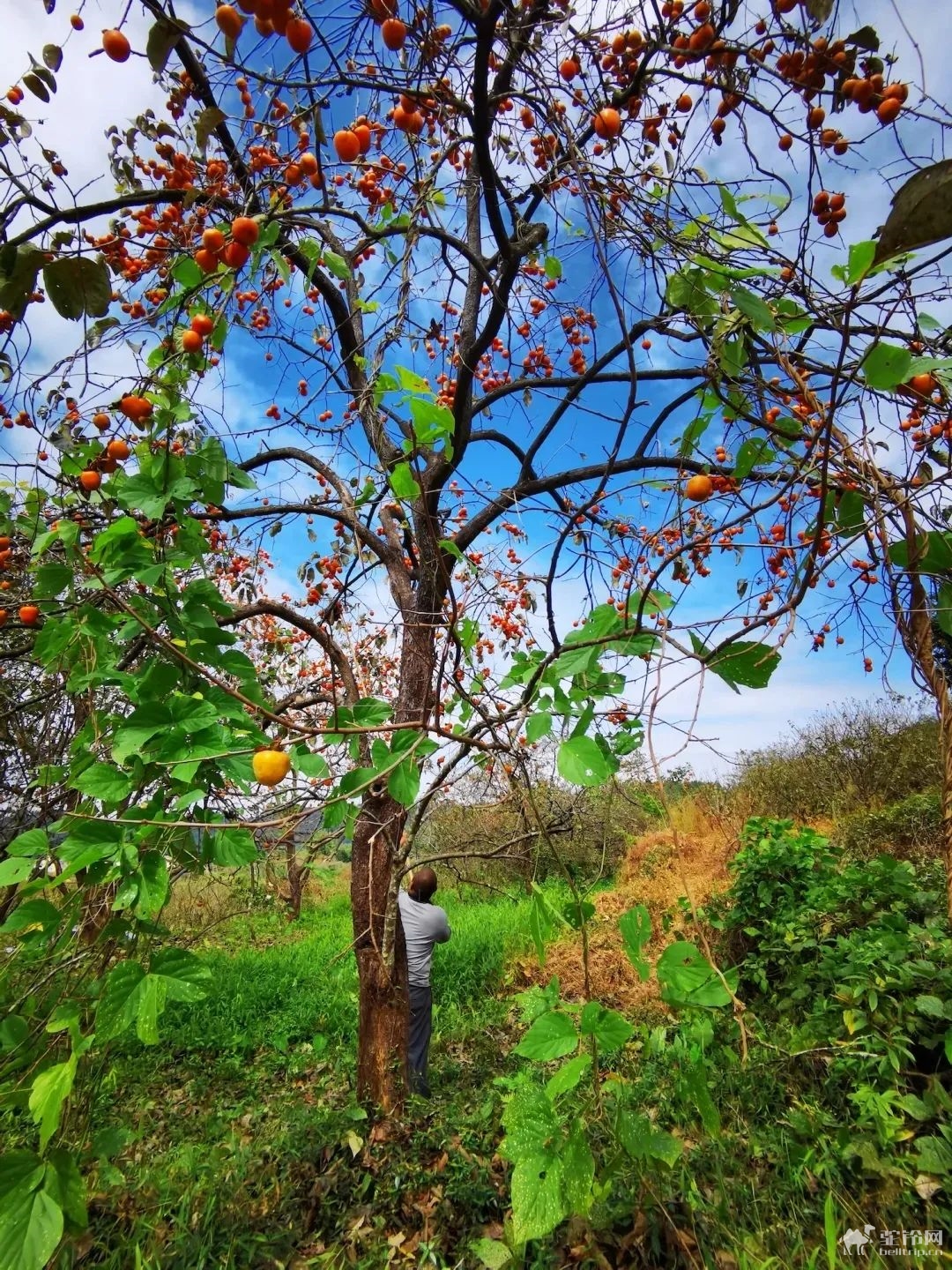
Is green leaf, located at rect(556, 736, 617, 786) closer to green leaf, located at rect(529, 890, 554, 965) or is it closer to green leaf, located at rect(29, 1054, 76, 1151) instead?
green leaf, located at rect(529, 890, 554, 965)

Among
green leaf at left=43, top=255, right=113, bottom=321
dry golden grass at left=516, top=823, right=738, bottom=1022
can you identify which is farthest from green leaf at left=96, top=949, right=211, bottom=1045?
dry golden grass at left=516, top=823, right=738, bottom=1022

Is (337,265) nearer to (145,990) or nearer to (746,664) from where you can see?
(746,664)

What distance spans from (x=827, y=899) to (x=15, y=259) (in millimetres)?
4470

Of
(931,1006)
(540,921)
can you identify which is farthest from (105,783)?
(931,1006)

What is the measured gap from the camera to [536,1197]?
110cm

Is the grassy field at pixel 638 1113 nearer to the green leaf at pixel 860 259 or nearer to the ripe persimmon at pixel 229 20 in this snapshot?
the green leaf at pixel 860 259

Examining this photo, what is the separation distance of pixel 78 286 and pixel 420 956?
3922mm

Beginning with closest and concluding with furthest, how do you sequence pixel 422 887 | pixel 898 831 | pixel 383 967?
pixel 383 967 → pixel 422 887 → pixel 898 831

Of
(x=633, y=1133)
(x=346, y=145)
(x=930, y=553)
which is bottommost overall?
(x=633, y=1133)

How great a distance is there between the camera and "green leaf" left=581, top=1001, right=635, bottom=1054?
1116 mm

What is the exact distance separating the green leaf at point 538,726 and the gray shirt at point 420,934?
10.4ft

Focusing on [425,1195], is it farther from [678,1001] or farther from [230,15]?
[230,15]

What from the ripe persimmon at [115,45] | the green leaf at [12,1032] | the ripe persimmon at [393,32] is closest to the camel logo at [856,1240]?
the green leaf at [12,1032]

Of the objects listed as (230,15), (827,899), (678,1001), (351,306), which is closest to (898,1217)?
(678,1001)
